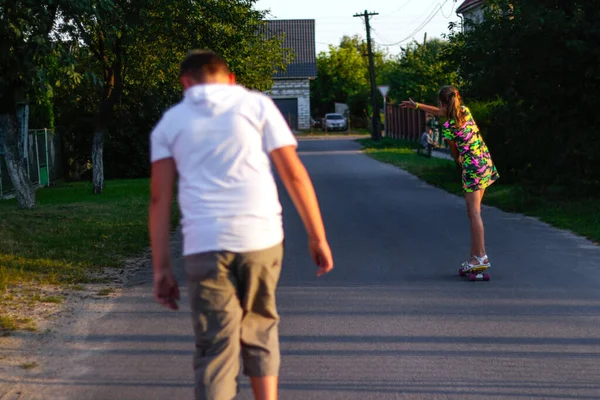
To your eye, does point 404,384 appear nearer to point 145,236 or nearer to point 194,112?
point 194,112

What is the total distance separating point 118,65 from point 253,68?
12197 mm

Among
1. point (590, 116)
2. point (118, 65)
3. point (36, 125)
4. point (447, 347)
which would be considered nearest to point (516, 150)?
point (590, 116)

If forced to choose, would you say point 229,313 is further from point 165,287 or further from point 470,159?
point 470,159

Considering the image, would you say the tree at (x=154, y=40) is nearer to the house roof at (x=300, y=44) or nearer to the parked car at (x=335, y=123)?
the parked car at (x=335, y=123)

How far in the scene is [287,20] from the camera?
266 feet

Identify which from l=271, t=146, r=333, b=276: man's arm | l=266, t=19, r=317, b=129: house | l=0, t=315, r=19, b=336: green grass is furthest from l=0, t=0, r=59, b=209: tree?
l=266, t=19, r=317, b=129: house

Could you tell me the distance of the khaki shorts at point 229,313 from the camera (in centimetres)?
373

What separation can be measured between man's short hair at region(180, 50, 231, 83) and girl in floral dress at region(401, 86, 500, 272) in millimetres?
4790

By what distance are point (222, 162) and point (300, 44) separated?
76.6m

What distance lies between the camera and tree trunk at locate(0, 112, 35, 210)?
16.1m

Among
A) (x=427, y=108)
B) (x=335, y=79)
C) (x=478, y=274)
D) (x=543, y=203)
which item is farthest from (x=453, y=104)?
(x=335, y=79)

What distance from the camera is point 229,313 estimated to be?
3.78m

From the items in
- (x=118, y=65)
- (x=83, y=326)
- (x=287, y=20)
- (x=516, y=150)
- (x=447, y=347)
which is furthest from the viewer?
(x=287, y=20)

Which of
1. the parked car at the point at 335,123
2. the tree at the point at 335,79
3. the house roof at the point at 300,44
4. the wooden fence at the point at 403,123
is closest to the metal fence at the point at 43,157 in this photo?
the wooden fence at the point at 403,123
